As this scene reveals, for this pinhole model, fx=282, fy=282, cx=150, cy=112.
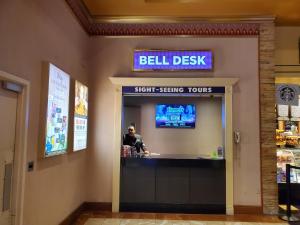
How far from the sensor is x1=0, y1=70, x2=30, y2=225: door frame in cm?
288

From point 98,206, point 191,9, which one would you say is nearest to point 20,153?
point 98,206

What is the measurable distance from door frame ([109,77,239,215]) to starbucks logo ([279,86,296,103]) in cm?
113

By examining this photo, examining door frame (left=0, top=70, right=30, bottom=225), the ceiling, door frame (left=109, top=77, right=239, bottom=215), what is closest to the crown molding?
the ceiling

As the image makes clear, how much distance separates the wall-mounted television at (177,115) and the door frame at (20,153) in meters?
4.35

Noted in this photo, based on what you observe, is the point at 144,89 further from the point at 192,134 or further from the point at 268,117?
the point at 268,117

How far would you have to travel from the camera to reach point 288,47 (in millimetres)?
5793

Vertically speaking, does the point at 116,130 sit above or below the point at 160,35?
below

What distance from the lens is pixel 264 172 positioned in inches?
209

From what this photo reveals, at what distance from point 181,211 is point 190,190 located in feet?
1.40

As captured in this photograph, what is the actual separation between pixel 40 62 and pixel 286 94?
4.73 metres

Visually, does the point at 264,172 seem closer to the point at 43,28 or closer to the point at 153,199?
the point at 153,199

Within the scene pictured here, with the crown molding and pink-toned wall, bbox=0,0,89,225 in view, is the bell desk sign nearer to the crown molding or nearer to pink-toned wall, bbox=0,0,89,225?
the crown molding

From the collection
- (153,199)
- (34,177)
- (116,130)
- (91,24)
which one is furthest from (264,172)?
(91,24)

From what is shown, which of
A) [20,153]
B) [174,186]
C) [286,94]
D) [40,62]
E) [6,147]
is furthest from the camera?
[286,94]
